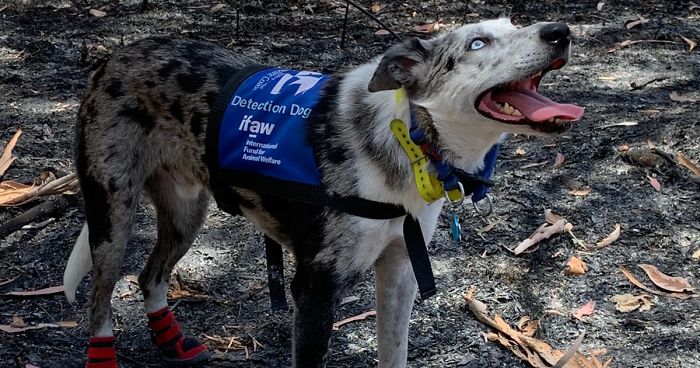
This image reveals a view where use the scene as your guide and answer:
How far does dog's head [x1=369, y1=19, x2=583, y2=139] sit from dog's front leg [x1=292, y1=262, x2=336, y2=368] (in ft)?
2.45

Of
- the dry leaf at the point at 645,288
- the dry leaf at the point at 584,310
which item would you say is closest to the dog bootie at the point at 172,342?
the dry leaf at the point at 584,310

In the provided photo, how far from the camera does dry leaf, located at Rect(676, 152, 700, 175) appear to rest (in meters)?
5.98

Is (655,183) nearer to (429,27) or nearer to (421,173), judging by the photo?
(421,173)

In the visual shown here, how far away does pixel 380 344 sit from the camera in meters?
4.11

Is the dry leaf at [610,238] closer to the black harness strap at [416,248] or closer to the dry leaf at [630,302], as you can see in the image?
the dry leaf at [630,302]

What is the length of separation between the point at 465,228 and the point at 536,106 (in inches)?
93.0

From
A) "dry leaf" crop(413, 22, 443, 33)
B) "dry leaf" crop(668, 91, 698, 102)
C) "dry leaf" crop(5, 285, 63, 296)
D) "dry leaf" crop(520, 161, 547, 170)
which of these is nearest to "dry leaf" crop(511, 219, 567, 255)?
"dry leaf" crop(520, 161, 547, 170)

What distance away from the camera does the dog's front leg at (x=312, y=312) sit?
362 centimetres

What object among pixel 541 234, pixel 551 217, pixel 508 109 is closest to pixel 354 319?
pixel 541 234

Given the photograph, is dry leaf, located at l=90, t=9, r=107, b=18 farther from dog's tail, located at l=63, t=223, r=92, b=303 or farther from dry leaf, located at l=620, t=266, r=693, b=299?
dry leaf, located at l=620, t=266, r=693, b=299

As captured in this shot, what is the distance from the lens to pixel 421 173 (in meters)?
3.45

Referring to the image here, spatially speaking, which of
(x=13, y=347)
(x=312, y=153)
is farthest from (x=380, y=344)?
(x=13, y=347)

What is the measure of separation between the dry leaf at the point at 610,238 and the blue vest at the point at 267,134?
7.14 feet

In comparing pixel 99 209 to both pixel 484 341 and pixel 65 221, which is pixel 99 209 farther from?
pixel 484 341
